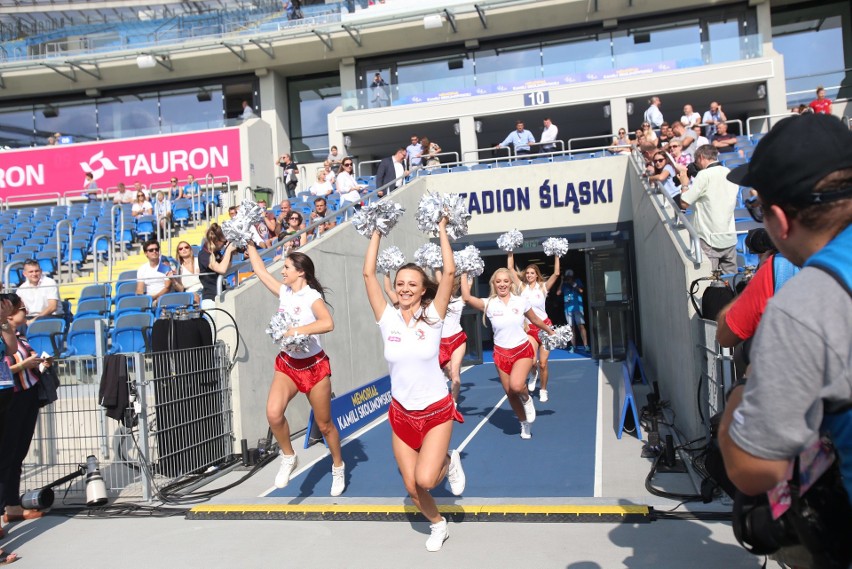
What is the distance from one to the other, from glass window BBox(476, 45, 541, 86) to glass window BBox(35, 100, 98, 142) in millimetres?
15614

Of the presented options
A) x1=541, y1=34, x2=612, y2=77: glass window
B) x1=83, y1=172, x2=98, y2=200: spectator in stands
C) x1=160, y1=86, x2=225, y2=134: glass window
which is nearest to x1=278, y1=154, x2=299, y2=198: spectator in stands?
x1=83, y1=172, x2=98, y2=200: spectator in stands

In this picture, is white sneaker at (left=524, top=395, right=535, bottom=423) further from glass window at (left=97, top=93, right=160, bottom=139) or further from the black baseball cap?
glass window at (left=97, top=93, right=160, bottom=139)

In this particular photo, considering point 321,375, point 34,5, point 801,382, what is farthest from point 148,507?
point 34,5

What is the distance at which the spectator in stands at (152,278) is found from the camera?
1011 cm

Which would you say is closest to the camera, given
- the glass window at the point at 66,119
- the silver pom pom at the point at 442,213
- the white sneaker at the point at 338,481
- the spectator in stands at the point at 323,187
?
the silver pom pom at the point at 442,213

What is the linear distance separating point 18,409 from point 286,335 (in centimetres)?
232

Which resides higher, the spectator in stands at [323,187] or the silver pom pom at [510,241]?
the spectator in stands at [323,187]

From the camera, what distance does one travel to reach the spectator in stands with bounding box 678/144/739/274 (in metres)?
7.70

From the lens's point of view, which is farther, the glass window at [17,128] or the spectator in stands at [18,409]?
the glass window at [17,128]

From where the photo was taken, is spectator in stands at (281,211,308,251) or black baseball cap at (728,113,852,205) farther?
spectator in stands at (281,211,308,251)

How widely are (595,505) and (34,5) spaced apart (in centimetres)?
3801

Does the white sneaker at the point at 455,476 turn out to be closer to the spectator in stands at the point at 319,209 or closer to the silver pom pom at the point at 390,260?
the silver pom pom at the point at 390,260

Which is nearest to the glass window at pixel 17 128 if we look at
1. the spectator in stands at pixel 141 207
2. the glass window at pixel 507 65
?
the spectator in stands at pixel 141 207

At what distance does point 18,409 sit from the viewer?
5980 millimetres
